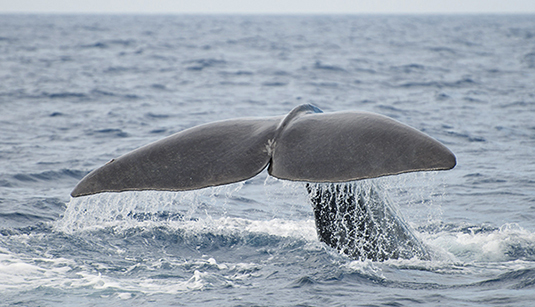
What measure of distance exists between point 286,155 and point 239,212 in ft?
12.5

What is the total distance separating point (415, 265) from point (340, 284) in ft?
1.83

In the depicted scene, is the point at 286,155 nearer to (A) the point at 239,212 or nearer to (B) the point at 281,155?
(B) the point at 281,155

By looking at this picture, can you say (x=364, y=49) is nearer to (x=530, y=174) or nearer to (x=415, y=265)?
(x=530, y=174)

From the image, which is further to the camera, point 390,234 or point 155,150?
point 390,234

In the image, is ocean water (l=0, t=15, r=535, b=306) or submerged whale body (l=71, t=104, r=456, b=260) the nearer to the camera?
submerged whale body (l=71, t=104, r=456, b=260)

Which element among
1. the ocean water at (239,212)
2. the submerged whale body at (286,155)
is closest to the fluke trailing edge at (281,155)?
the submerged whale body at (286,155)

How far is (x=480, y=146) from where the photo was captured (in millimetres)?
10734

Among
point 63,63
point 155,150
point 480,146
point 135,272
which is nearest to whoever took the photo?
point 155,150

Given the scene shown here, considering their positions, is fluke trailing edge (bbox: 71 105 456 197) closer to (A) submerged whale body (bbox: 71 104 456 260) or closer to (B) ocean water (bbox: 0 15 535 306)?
(A) submerged whale body (bbox: 71 104 456 260)

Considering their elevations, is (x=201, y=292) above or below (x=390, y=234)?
below

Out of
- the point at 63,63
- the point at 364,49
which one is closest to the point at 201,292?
the point at 63,63

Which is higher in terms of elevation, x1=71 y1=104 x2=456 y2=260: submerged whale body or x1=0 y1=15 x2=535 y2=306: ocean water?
x1=71 y1=104 x2=456 y2=260: submerged whale body

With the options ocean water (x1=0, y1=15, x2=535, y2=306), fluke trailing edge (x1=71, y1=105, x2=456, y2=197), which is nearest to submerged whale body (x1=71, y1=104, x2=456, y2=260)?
fluke trailing edge (x1=71, y1=105, x2=456, y2=197)

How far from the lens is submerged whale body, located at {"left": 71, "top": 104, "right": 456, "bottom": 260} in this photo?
3.22 meters
